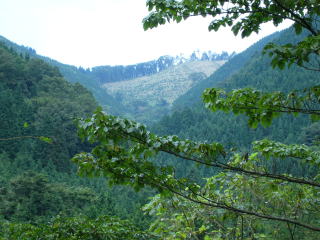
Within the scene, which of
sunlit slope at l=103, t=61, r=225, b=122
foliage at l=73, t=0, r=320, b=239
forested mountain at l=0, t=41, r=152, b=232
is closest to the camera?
foliage at l=73, t=0, r=320, b=239

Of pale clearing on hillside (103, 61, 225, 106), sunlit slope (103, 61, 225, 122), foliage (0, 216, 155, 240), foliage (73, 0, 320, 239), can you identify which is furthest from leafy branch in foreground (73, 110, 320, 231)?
pale clearing on hillside (103, 61, 225, 106)

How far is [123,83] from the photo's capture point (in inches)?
6270

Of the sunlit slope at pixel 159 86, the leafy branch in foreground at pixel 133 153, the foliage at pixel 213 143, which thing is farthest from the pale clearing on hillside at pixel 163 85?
the leafy branch in foreground at pixel 133 153

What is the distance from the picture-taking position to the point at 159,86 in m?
150

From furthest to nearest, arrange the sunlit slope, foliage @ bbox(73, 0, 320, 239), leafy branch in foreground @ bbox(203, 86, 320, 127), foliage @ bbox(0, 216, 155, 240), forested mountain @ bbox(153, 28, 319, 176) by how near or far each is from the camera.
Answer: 1. the sunlit slope
2. forested mountain @ bbox(153, 28, 319, 176)
3. foliage @ bbox(0, 216, 155, 240)
4. leafy branch in foreground @ bbox(203, 86, 320, 127)
5. foliage @ bbox(73, 0, 320, 239)

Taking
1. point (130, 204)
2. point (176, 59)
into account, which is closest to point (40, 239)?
point (130, 204)

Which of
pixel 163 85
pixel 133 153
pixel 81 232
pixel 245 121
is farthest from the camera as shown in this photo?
pixel 163 85

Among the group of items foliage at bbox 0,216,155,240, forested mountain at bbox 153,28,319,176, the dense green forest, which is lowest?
forested mountain at bbox 153,28,319,176

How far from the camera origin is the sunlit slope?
13200cm

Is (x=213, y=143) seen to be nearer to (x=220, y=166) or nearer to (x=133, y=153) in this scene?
(x=220, y=166)

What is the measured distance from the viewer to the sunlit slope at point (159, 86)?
13200 centimetres

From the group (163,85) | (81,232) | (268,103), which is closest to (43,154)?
(81,232)

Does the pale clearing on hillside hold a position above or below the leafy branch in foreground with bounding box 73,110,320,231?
below

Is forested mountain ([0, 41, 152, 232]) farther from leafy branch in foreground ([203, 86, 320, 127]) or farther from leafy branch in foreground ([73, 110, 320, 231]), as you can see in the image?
leafy branch in foreground ([203, 86, 320, 127])
